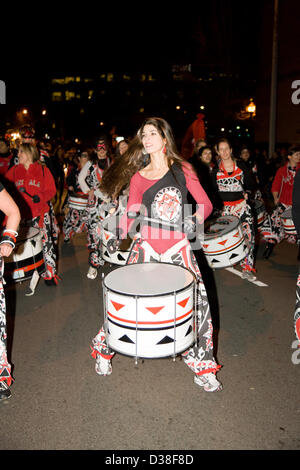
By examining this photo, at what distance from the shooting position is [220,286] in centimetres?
581

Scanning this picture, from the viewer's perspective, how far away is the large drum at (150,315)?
251 cm

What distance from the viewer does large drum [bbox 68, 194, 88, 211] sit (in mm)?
7742

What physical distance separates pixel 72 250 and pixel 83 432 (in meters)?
5.46

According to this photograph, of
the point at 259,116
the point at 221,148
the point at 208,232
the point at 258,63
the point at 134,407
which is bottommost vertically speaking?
the point at 134,407

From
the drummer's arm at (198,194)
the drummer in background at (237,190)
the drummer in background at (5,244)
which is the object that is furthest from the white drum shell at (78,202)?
the drummer's arm at (198,194)

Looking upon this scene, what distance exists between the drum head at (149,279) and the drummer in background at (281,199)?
4.56m

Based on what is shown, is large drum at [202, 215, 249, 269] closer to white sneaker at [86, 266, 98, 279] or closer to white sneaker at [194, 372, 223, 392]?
white sneaker at [194, 372, 223, 392]

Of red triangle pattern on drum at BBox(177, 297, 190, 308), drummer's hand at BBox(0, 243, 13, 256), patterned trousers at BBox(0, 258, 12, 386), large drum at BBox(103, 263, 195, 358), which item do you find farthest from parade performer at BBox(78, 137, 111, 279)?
red triangle pattern on drum at BBox(177, 297, 190, 308)

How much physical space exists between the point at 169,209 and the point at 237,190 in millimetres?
3056

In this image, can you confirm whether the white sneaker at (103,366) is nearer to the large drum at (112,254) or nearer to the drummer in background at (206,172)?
the large drum at (112,254)

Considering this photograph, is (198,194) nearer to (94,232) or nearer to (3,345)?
(3,345)
